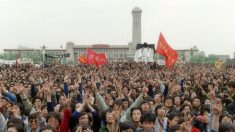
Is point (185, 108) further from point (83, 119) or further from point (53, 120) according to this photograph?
point (53, 120)

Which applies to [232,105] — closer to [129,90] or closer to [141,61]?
[129,90]

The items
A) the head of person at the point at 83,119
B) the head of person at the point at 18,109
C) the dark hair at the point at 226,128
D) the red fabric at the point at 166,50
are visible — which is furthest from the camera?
the red fabric at the point at 166,50

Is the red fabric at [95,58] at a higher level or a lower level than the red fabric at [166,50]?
lower

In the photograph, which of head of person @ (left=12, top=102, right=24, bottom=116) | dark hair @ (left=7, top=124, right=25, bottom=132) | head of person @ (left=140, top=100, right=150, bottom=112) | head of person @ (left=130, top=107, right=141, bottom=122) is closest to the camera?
dark hair @ (left=7, top=124, right=25, bottom=132)

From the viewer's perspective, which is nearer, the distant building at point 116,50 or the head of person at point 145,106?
the head of person at point 145,106

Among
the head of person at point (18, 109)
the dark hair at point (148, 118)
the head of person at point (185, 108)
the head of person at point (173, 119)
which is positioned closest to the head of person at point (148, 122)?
the dark hair at point (148, 118)

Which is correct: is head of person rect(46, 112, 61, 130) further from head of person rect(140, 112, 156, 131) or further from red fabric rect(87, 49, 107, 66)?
red fabric rect(87, 49, 107, 66)

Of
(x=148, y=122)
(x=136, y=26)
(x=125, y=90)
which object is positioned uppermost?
(x=136, y=26)

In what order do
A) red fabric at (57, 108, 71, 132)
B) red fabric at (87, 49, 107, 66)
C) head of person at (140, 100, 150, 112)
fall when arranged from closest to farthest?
red fabric at (57, 108, 71, 132) < head of person at (140, 100, 150, 112) < red fabric at (87, 49, 107, 66)

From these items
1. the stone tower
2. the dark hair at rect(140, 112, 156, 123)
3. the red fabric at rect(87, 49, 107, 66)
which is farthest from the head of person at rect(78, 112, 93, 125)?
the stone tower

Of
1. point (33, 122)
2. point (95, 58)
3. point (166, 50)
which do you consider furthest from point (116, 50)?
point (33, 122)

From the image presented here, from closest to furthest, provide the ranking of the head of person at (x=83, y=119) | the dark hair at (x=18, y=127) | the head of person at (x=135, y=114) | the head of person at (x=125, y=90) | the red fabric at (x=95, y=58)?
the dark hair at (x=18, y=127), the head of person at (x=83, y=119), the head of person at (x=135, y=114), the head of person at (x=125, y=90), the red fabric at (x=95, y=58)

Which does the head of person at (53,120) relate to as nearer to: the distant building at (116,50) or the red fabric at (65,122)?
the red fabric at (65,122)

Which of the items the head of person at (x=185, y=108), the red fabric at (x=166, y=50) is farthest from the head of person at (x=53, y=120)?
the red fabric at (x=166, y=50)
